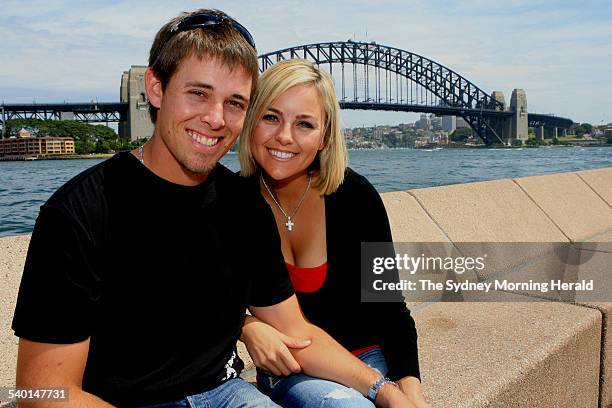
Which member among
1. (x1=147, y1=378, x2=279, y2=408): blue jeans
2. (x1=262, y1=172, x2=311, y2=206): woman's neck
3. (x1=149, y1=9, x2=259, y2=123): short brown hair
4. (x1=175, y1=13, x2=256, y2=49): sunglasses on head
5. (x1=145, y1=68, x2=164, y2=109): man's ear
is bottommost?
(x1=147, y1=378, x2=279, y2=408): blue jeans

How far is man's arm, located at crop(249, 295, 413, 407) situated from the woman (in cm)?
8

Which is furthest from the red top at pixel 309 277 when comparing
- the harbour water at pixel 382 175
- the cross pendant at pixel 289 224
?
the harbour water at pixel 382 175

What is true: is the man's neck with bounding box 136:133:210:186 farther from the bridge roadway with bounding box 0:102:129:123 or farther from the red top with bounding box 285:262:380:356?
the bridge roadway with bounding box 0:102:129:123

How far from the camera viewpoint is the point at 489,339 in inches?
71.7

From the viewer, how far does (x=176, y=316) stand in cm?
116

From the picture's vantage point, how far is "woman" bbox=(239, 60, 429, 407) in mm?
1504

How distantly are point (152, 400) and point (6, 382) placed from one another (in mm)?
528

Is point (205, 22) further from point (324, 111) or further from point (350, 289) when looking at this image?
point (350, 289)

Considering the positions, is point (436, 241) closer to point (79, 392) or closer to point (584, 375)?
point (584, 375)

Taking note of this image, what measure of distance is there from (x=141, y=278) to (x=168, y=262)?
63mm

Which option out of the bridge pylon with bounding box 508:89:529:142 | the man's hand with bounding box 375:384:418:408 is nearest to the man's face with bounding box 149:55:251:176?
the man's hand with bounding box 375:384:418:408

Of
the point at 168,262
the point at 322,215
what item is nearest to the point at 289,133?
the point at 322,215

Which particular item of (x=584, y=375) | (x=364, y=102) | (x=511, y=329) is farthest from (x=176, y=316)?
(x=364, y=102)

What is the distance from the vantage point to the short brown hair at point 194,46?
46.5 inches
